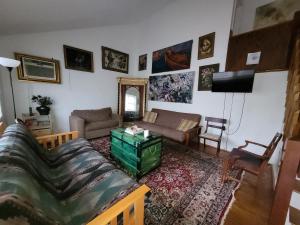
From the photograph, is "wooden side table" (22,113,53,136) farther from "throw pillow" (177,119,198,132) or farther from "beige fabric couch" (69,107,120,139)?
"throw pillow" (177,119,198,132)

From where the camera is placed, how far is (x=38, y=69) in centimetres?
317

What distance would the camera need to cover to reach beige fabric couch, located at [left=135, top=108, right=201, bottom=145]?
2959 mm

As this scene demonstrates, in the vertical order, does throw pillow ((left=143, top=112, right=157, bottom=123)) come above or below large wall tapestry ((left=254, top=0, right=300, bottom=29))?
below

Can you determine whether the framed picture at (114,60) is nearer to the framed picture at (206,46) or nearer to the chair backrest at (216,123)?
the framed picture at (206,46)

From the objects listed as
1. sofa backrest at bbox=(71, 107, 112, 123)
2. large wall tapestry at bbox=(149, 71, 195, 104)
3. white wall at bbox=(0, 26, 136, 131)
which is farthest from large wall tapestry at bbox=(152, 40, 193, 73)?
sofa backrest at bbox=(71, 107, 112, 123)

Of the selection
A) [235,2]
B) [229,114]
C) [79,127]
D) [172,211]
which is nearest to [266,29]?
[235,2]

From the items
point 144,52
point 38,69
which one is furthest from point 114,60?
point 38,69

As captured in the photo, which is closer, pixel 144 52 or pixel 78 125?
pixel 78 125

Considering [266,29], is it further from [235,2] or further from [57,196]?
[57,196]

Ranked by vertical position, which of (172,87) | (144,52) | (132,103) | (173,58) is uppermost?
(144,52)

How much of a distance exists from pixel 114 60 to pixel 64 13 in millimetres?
1962

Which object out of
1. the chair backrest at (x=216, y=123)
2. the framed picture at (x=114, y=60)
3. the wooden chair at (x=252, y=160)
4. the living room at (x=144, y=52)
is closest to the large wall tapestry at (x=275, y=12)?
the living room at (x=144, y=52)

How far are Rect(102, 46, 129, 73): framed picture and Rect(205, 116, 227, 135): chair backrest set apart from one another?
325cm

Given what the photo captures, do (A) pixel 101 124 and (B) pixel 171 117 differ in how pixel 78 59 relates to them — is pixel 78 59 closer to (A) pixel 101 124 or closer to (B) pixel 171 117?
(A) pixel 101 124
